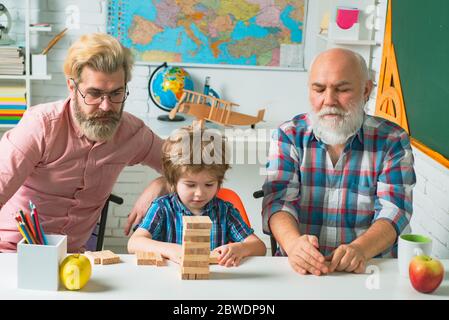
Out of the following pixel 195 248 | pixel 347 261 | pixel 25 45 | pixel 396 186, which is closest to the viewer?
pixel 195 248

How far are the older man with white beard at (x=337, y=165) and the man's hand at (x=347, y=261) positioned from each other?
0.34m

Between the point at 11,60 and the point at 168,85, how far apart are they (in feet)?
2.94

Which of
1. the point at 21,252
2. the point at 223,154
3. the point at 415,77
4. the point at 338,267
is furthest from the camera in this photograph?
the point at 415,77

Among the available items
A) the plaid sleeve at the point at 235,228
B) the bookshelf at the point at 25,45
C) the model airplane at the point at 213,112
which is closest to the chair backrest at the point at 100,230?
the plaid sleeve at the point at 235,228

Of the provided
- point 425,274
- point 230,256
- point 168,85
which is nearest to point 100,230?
point 230,256

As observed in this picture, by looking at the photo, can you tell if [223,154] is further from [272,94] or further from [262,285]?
[272,94]

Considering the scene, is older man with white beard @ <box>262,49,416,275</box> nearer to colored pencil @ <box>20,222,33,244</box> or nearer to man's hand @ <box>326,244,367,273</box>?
man's hand @ <box>326,244,367,273</box>

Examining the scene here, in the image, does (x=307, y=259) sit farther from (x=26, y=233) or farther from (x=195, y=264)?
(x=26, y=233)

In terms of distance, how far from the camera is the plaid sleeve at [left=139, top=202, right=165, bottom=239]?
2100 millimetres

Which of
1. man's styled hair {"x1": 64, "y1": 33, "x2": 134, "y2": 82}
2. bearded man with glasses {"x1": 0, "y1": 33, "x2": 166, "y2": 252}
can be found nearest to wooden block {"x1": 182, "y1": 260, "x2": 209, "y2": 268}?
bearded man with glasses {"x1": 0, "y1": 33, "x2": 166, "y2": 252}

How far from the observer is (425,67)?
9.93 feet

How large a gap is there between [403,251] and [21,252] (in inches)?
36.8

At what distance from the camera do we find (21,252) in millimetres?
1629
